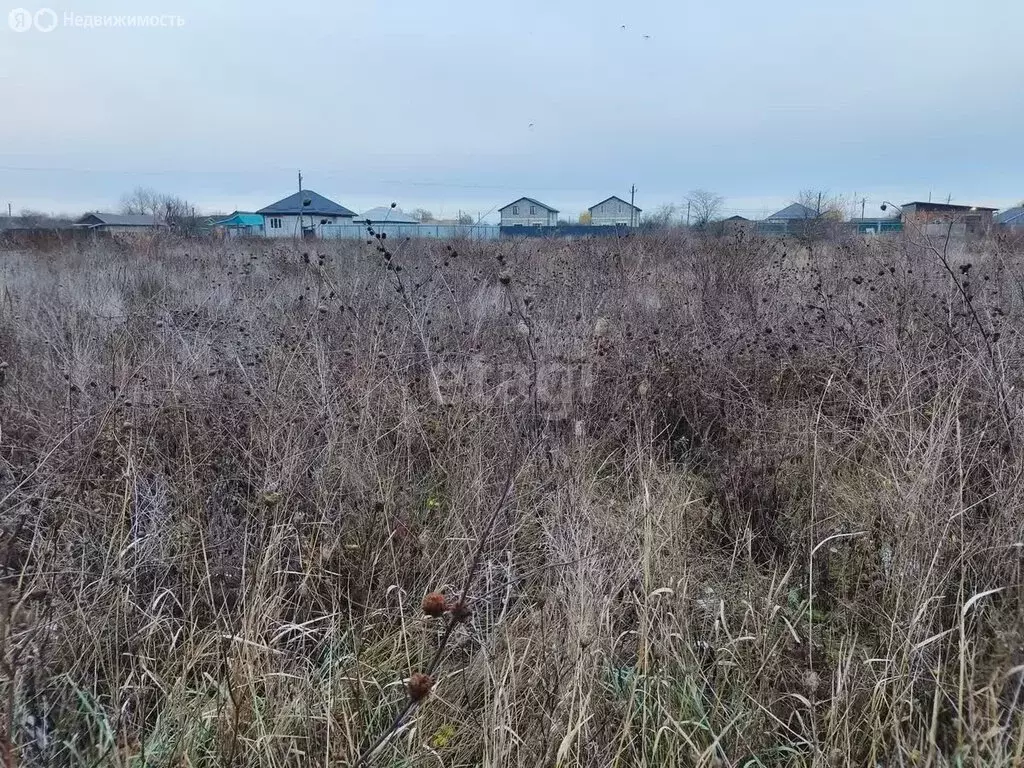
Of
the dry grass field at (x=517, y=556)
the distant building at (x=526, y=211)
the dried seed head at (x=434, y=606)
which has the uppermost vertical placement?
the distant building at (x=526, y=211)

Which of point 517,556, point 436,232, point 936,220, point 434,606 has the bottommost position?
point 517,556

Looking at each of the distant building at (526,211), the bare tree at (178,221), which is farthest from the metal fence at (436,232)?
the distant building at (526,211)

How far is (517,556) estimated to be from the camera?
7.81 feet

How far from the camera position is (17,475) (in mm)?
2521

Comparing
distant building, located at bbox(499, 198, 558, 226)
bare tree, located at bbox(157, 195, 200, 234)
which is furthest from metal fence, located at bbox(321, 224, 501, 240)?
distant building, located at bbox(499, 198, 558, 226)

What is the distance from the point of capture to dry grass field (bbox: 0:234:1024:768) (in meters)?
1.57

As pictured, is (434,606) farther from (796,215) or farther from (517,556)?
(796,215)

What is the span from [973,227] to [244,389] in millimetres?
14887

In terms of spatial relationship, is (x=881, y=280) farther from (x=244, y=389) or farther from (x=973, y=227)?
(x=973, y=227)

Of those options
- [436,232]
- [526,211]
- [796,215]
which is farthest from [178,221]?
[526,211]

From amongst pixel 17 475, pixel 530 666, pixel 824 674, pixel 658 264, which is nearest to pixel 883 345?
pixel 824 674

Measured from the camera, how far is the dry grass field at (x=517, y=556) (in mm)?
1568

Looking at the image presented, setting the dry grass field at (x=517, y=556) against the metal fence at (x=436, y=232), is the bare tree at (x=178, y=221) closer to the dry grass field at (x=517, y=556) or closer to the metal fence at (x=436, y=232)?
the metal fence at (x=436, y=232)

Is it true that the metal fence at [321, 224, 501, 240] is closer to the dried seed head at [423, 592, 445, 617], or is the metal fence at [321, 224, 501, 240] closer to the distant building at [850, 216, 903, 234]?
the distant building at [850, 216, 903, 234]
